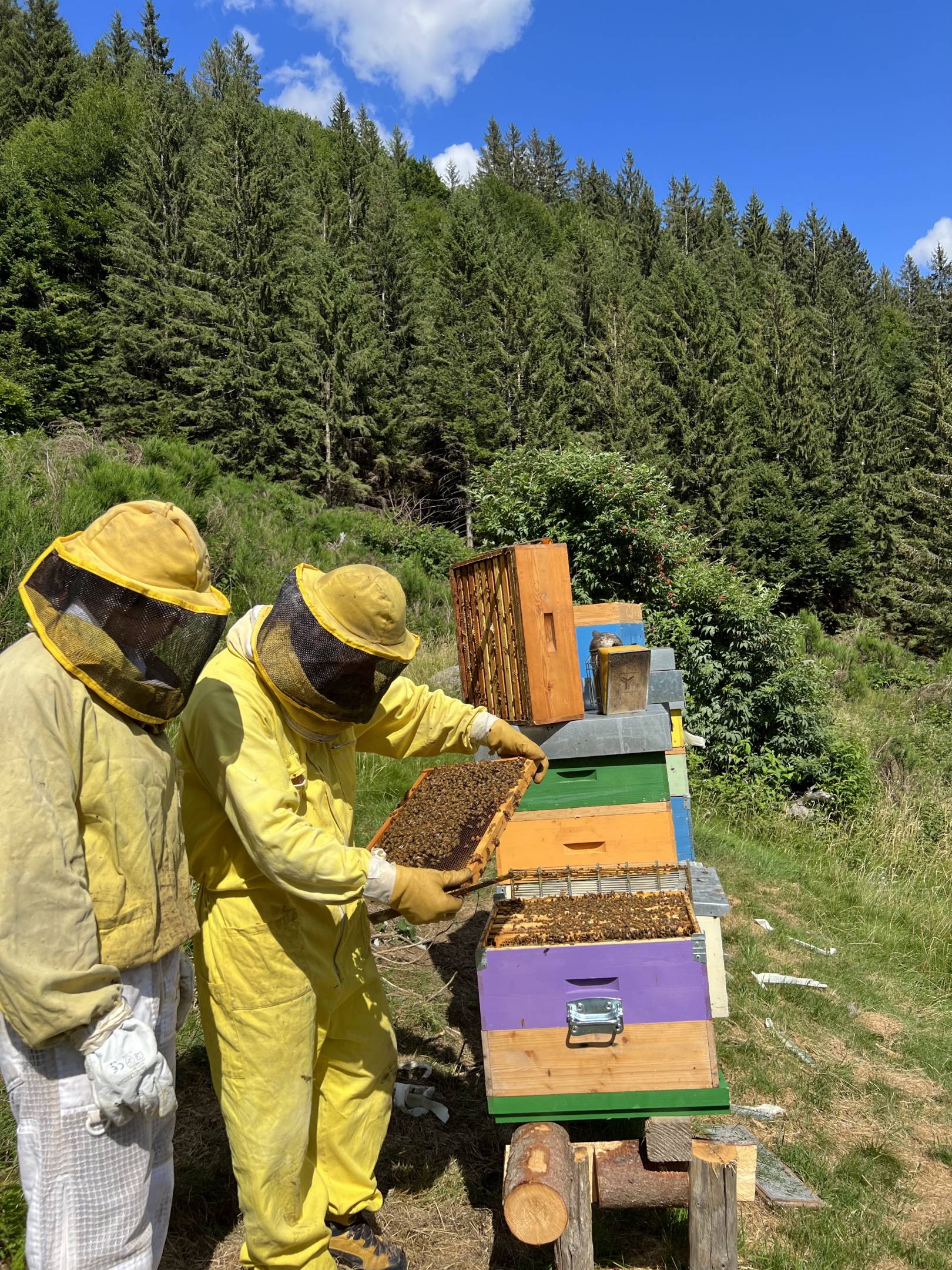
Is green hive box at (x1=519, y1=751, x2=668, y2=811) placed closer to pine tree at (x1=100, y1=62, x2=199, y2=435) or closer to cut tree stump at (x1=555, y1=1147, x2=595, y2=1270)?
cut tree stump at (x1=555, y1=1147, x2=595, y2=1270)

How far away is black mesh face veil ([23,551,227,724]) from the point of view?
1776 millimetres

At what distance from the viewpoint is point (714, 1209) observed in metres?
2.50

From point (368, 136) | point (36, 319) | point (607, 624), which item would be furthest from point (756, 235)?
point (607, 624)

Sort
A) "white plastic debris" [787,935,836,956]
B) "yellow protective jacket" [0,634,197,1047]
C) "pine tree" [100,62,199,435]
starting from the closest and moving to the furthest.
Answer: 1. "yellow protective jacket" [0,634,197,1047]
2. "white plastic debris" [787,935,836,956]
3. "pine tree" [100,62,199,435]

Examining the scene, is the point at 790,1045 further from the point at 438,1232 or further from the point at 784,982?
the point at 438,1232

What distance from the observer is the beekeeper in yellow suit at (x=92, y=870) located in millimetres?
1692

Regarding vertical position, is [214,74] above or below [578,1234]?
above

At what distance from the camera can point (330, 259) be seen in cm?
2817

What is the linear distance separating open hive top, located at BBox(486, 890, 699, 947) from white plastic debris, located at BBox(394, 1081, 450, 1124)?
122cm

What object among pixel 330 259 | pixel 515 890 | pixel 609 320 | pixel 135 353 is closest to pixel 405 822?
pixel 515 890

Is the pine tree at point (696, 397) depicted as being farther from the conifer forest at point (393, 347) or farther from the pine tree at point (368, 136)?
the pine tree at point (368, 136)

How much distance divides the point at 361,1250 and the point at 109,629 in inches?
89.1

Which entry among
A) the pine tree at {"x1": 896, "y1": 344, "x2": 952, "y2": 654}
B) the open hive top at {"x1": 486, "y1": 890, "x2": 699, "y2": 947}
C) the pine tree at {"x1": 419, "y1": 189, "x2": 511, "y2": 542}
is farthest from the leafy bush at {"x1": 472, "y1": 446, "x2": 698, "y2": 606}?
the pine tree at {"x1": 896, "y1": 344, "x2": 952, "y2": 654}

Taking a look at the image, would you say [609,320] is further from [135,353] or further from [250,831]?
[250,831]
